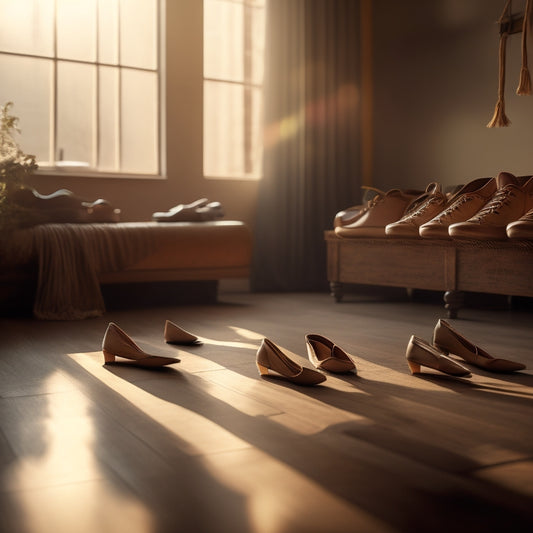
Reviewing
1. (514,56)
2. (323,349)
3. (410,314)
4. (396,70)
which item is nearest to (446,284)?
(410,314)

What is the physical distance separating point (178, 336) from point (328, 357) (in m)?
0.72

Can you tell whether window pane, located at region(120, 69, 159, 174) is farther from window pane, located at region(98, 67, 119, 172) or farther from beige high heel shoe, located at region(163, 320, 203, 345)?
beige high heel shoe, located at region(163, 320, 203, 345)

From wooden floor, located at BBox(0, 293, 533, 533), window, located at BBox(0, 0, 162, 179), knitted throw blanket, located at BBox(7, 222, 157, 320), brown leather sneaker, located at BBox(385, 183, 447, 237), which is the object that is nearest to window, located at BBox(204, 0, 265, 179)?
window, located at BBox(0, 0, 162, 179)

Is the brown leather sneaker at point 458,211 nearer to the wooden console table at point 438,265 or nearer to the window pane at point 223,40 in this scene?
the wooden console table at point 438,265

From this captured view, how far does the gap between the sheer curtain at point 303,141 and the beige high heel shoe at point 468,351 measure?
2915 millimetres

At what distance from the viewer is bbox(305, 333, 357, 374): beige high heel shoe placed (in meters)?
2.04

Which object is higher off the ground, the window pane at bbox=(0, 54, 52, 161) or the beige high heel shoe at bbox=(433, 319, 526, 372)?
the window pane at bbox=(0, 54, 52, 161)

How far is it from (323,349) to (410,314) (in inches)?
61.2

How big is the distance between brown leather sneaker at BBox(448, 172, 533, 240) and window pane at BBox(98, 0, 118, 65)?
2.93m

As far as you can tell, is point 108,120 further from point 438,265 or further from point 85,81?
point 438,265

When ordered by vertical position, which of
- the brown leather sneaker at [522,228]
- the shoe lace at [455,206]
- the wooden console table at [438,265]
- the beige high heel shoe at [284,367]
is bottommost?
the beige high heel shoe at [284,367]

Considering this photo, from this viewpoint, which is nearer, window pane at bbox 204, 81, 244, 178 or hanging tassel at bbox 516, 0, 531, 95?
hanging tassel at bbox 516, 0, 531, 95

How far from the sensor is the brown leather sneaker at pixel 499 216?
3041mm

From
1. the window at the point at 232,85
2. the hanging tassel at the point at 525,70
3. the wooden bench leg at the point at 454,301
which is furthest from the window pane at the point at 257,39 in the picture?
the wooden bench leg at the point at 454,301
